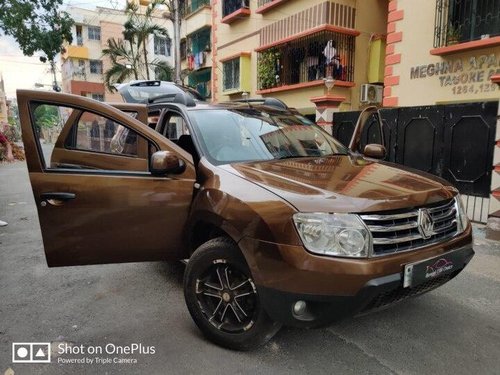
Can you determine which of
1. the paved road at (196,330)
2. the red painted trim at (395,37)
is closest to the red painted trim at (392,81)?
the red painted trim at (395,37)

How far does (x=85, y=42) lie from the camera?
37.6 metres

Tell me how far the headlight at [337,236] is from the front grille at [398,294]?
0.33m

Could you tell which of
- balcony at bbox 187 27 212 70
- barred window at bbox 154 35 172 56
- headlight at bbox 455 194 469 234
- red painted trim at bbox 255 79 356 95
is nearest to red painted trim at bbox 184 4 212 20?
balcony at bbox 187 27 212 70

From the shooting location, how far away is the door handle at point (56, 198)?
9.54 feet

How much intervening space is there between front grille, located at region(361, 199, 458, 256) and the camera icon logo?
2317 millimetres

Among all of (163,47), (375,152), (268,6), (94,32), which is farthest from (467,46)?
(94,32)

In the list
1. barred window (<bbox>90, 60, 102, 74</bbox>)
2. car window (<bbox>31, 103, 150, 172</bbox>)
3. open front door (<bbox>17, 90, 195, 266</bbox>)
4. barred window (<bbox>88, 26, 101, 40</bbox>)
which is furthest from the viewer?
barred window (<bbox>90, 60, 102, 74</bbox>)

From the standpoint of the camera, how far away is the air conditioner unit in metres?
12.2

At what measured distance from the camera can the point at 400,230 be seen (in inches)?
91.7

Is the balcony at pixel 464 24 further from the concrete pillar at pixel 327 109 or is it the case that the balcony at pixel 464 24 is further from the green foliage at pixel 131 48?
the green foliage at pixel 131 48

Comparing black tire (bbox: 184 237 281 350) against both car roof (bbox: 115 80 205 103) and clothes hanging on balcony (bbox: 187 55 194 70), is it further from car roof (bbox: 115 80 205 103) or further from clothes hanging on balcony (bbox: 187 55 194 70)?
clothes hanging on balcony (bbox: 187 55 194 70)

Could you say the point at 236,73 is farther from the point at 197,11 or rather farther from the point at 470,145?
the point at 470,145

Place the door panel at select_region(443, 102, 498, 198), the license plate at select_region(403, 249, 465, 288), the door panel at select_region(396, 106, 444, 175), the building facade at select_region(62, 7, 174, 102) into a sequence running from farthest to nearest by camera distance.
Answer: the building facade at select_region(62, 7, 174, 102), the door panel at select_region(396, 106, 444, 175), the door panel at select_region(443, 102, 498, 198), the license plate at select_region(403, 249, 465, 288)

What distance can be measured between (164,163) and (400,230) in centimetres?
160
